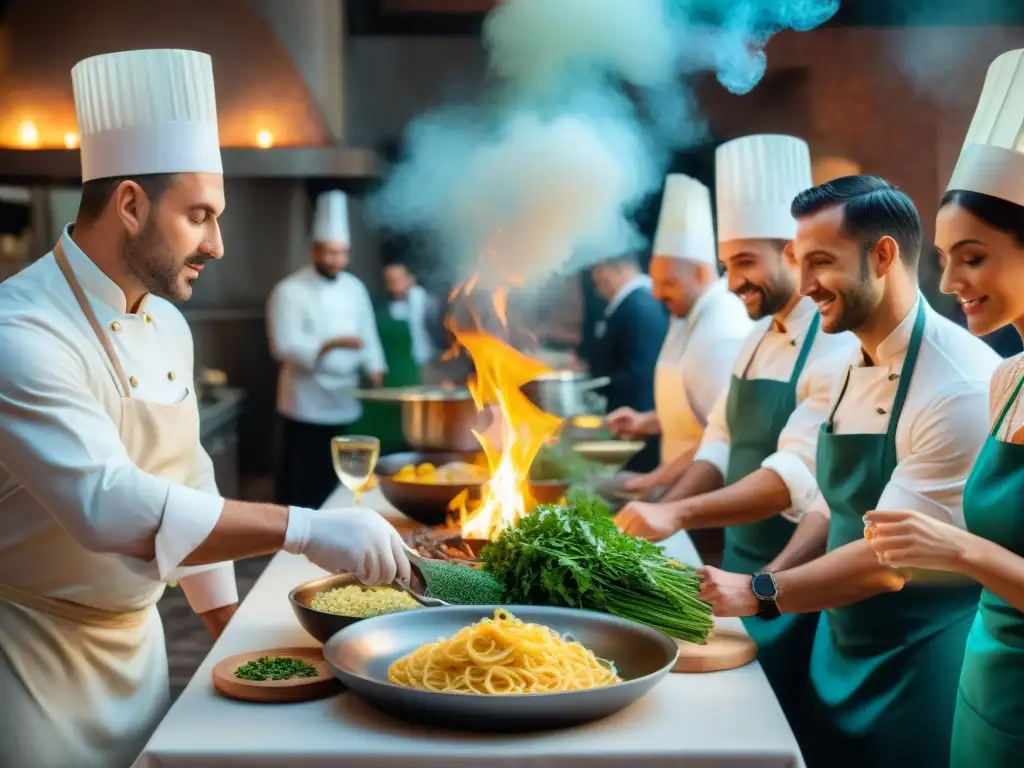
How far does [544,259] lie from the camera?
422 centimetres

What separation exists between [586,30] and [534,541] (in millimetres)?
2437

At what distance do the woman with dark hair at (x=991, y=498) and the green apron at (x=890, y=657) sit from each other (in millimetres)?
222

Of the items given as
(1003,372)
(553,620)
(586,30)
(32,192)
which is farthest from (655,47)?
(32,192)

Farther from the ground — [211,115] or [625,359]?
[211,115]

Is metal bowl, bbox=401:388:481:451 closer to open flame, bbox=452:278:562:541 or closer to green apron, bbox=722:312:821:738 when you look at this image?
A: open flame, bbox=452:278:562:541

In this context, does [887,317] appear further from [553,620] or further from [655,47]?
[655,47]

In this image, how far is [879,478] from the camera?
7.09 feet

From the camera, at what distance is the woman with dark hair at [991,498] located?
1.63 metres

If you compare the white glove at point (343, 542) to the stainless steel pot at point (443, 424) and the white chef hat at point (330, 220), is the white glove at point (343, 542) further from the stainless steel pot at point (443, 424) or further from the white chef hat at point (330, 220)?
the white chef hat at point (330, 220)

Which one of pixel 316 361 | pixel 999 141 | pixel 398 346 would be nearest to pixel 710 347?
pixel 999 141

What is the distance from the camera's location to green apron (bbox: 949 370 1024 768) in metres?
1.69

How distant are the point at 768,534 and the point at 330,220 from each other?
4428 millimetres

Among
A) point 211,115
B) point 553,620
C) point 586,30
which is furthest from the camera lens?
point 586,30

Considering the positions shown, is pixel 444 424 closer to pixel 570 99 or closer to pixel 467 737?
pixel 570 99
